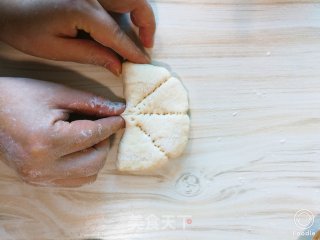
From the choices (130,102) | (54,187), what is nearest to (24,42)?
(130,102)

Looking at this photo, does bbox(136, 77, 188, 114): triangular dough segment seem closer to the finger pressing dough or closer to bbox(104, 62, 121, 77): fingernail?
the finger pressing dough

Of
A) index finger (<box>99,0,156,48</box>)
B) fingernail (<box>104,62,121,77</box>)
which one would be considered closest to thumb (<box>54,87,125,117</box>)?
fingernail (<box>104,62,121,77</box>)

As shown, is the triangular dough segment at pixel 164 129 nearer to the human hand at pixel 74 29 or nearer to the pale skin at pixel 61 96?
the pale skin at pixel 61 96

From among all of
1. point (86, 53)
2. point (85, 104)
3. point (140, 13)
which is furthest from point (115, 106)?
point (140, 13)

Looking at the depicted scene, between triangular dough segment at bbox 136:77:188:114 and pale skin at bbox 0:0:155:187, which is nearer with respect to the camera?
pale skin at bbox 0:0:155:187

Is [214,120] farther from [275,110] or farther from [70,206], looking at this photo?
[70,206]

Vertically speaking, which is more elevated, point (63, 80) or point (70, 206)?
point (63, 80)
